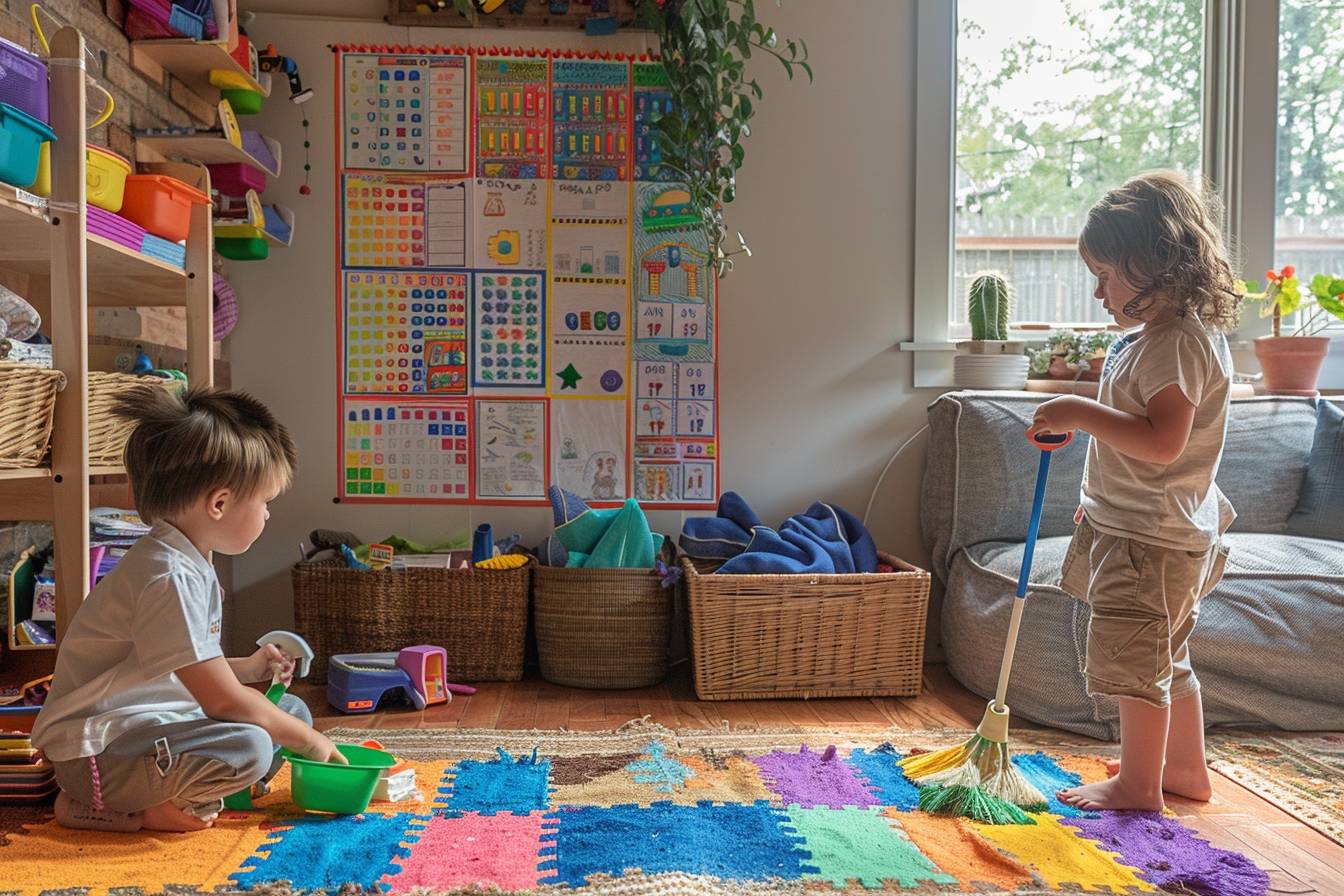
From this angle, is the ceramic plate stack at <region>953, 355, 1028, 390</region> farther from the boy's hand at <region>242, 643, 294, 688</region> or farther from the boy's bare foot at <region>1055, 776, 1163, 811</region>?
the boy's hand at <region>242, 643, 294, 688</region>

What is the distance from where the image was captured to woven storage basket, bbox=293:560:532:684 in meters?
2.68

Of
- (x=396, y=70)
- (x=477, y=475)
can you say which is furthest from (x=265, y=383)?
(x=396, y=70)

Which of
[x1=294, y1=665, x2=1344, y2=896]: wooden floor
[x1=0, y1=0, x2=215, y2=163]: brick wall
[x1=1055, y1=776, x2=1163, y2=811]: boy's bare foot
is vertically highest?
[x1=0, y1=0, x2=215, y2=163]: brick wall

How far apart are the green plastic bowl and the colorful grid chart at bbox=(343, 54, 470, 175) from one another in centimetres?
183

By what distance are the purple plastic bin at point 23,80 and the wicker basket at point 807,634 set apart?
1.62 m

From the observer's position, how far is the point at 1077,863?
156cm

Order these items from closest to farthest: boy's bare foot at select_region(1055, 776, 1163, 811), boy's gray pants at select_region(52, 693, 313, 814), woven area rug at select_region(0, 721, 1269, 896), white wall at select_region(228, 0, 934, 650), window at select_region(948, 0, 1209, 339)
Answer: woven area rug at select_region(0, 721, 1269, 896), boy's gray pants at select_region(52, 693, 313, 814), boy's bare foot at select_region(1055, 776, 1163, 811), white wall at select_region(228, 0, 934, 650), window at select_region(948, 0, 1209, 339)

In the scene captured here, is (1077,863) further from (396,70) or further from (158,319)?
(396,70)

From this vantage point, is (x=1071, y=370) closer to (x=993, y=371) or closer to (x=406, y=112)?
(x=993, y=371)

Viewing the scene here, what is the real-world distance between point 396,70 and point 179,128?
0.66 meters

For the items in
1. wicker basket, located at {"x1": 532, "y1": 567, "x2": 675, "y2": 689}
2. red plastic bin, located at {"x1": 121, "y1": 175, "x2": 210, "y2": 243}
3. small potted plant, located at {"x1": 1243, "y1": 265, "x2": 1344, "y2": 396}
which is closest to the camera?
red plastic bin, located at {"x1": 121, "y1": 175, "x2": 210, "y2": 243}

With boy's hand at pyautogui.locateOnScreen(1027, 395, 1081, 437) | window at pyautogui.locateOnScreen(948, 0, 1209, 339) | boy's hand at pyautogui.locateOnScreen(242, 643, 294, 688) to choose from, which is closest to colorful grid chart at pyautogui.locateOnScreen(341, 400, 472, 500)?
boy's hand at pyautogui.locateOnScreen(242, 643, 294, 688)

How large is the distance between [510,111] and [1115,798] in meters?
2.29

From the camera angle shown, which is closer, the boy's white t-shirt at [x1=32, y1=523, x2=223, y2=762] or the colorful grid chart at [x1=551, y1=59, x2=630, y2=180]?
the boy's white t-shirt at [x1=32, y1=523, x2=223, y2=762]
